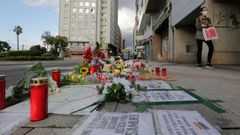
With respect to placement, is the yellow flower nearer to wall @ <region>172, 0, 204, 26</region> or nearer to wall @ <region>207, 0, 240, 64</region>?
wall @ <region>207, 0, 240, 64</region>

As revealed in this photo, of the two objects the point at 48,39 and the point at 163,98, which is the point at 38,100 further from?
the point at 48,39

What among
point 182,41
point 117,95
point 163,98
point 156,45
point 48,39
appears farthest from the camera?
point 48,39

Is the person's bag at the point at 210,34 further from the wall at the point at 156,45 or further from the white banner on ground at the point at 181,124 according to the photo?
the wall at the point at 156,45

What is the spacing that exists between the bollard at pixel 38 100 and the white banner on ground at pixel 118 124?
1.83ft

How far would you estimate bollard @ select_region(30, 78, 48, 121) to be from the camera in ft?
7.72

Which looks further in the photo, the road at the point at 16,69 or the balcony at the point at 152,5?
the balcony at the point at 152,5

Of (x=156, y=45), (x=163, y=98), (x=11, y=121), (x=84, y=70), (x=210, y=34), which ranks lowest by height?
(x=11, y=121)

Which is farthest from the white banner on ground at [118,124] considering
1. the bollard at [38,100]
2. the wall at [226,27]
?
the wall at [226,27]

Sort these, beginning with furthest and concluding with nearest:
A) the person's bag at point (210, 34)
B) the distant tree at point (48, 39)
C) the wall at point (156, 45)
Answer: the distant tree at point (48, 39) → the wall at point (156, 45) → the person's bag at point (210, 34)

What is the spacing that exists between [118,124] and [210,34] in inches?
296

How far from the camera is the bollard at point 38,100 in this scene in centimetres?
235

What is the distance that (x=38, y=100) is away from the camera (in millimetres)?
2396

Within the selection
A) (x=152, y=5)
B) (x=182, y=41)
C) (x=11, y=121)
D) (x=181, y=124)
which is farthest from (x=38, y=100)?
(x=152, y=5)

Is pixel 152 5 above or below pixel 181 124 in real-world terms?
above
